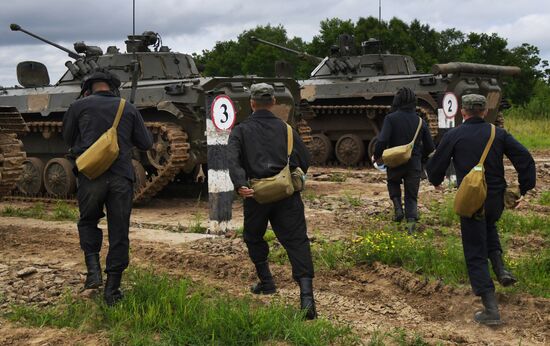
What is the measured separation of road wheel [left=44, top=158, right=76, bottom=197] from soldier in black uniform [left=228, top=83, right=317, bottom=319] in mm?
7558

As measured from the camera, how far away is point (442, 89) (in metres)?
16.8

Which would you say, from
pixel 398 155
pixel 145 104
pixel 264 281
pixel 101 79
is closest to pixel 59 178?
pixel 145 104

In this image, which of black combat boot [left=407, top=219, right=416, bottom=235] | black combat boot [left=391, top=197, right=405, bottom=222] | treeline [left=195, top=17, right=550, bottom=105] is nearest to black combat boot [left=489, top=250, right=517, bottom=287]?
black combat boot [left=407, top=219, right=416, bottom=235]

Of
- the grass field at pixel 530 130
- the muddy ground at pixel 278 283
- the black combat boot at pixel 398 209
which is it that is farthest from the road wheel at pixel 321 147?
the black combat boot at pixel 398 209

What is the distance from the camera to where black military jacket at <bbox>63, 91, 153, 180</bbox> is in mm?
6074

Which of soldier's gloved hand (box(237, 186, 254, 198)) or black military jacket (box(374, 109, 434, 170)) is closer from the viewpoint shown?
soldier's gloved hand (box(237, 186, 254, 198))

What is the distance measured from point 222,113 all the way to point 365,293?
3148 millimetres

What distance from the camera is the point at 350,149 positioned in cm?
1858

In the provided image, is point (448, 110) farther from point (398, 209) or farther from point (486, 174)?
point (486, 174)

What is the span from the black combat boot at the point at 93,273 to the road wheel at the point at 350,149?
1268cm

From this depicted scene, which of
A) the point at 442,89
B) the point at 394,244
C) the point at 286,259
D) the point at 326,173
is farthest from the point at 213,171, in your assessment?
the point at 442,89

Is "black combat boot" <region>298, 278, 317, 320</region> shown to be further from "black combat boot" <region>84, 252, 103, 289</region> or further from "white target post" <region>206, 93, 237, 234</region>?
"white target post" <region>206, 93, 237, 234</region>

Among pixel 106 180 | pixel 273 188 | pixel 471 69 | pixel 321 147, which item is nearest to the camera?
pixel 273 188

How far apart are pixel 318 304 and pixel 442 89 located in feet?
37.6
